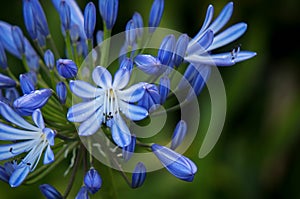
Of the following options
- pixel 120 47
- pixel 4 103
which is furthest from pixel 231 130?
pixel 4 103


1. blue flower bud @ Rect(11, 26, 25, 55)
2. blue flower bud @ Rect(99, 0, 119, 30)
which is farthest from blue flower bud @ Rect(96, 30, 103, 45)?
blue flower bud @ Rect(11, 26, 25, 55)

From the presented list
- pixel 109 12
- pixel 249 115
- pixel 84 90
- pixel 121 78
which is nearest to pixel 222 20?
pixel 109 12

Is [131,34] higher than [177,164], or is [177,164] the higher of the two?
[131,34]

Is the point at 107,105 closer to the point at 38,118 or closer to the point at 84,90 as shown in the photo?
the point at 84,90

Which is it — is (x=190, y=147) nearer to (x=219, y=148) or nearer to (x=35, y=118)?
(x=219, y=148)

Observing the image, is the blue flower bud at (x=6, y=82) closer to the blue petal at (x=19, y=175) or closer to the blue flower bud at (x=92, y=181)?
the blue petal at (x=19, y=175)

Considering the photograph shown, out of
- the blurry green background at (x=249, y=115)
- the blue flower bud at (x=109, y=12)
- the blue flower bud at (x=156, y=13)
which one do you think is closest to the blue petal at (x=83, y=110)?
the blue flower bud at (x=109, y=12)
